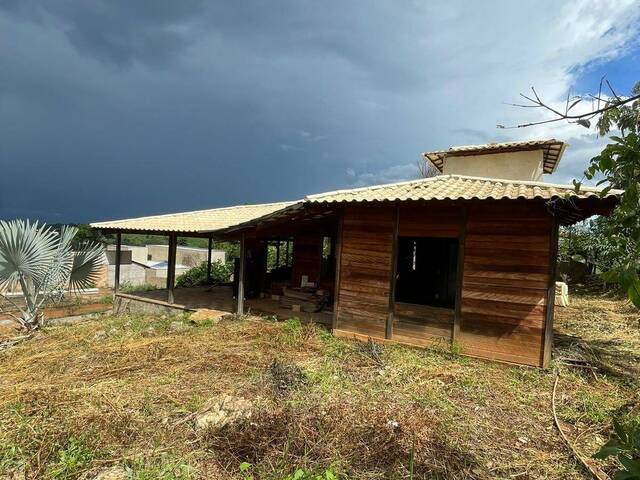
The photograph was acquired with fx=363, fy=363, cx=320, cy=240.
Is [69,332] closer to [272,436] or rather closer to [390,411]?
[272,436]

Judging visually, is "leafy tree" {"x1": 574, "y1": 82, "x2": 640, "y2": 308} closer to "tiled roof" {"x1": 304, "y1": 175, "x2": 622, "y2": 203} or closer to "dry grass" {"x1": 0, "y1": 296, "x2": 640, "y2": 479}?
"dry grass" {"x1": 0, "y1": 296, "x2": 640, "y2": 479}

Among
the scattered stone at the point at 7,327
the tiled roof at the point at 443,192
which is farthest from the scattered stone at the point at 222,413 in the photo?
the scattered stone at the point at 7,327

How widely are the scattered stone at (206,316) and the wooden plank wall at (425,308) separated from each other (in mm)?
4778

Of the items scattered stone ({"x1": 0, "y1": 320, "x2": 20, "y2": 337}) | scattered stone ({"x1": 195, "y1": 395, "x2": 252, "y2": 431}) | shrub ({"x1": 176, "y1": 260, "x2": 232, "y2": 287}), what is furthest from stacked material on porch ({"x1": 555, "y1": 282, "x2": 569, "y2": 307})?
scattered stone ({"x1": 0, "y1": 320, "x2": 20, "y2": 337})

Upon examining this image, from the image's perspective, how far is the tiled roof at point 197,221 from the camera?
11.4 meters

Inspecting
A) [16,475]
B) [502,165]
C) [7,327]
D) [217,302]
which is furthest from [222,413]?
[502,165]

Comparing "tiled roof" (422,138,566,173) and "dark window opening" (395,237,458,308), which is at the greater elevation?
"tiled roof" (422,138,566,173)

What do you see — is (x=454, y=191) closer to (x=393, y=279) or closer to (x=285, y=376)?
(x=393, y=279)

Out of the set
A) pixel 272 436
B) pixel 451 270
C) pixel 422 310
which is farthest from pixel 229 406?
pixel 451 270

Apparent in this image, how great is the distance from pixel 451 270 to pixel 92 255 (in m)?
10.1

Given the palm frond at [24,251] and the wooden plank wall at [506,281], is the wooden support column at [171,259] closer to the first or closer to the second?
the palm frond at [24,251]

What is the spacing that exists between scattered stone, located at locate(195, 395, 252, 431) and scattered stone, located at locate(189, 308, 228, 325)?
4840mm

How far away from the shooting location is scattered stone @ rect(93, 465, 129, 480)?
11.1 ft

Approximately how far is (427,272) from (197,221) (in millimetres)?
8152
